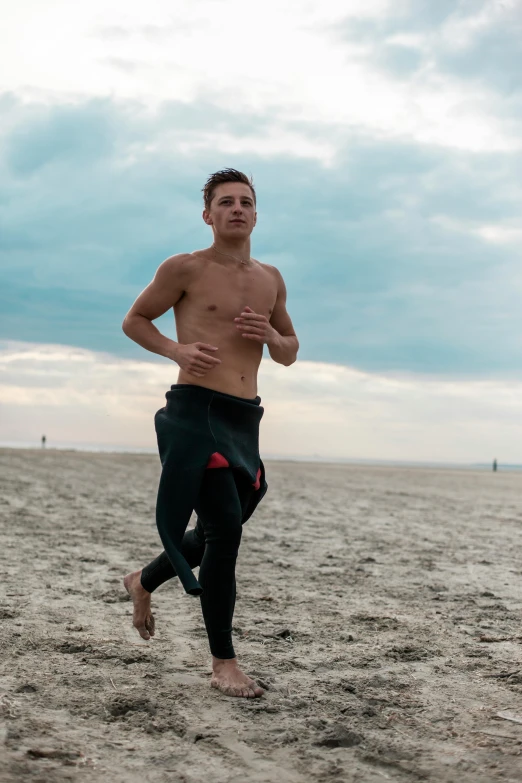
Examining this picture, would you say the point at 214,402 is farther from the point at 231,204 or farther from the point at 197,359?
the point at 231,204

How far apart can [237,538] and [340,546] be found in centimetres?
512

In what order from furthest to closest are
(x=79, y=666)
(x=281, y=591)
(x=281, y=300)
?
(x=281, y=591), (x=281, y=300), (x=79, y=666)

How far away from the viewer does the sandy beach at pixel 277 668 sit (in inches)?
111

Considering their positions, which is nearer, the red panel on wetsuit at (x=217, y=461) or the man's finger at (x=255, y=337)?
the red panel on wetsuit at (x=217, y=461)

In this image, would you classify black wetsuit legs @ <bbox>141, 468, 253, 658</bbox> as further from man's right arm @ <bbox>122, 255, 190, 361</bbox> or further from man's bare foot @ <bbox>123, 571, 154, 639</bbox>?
A: man's right arm @ <bbox>122, 255, 190, 361</bbox>

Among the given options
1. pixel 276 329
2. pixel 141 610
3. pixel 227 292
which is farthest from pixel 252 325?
pixel 141 610

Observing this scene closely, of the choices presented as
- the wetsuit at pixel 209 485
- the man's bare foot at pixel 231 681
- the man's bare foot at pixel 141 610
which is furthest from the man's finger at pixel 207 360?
the man's bare foot at pixel 231 681

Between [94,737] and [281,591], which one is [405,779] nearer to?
[94,737]

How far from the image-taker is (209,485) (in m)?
3.63

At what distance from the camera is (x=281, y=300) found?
4215 mm

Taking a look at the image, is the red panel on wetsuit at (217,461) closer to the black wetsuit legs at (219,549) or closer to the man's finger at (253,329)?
the black wetsuit legs at (219,549)

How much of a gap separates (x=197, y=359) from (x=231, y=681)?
144 cm

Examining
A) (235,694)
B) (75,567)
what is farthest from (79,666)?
(75,567)

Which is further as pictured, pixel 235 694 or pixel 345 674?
pixel 345 674
